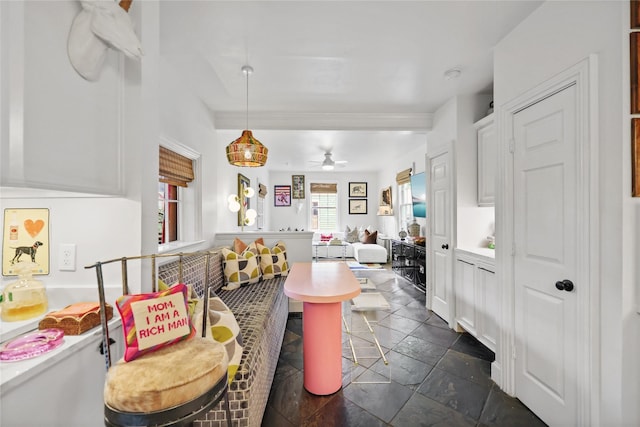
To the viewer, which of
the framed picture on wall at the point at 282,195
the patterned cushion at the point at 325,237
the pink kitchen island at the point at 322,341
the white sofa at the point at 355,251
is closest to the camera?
the pink kitchen island at the point at 322,341

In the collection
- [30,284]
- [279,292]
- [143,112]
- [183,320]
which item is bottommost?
[279,292]

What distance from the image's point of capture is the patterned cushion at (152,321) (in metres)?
0.93

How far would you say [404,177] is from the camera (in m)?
6.07

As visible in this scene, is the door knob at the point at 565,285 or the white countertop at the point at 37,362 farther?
the door knob at the point at 565,285

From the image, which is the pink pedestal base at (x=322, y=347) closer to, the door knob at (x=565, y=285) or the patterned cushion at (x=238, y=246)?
the door knob at (x=565, y=285)

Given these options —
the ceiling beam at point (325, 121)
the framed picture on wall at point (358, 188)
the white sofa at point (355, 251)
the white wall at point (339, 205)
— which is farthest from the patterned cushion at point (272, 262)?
the framed picture on wall at point (358, 188)

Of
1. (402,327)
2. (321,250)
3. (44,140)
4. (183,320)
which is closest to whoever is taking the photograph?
(44,140)

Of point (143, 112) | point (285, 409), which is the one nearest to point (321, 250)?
point (285, 409)

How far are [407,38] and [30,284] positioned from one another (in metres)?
2.59

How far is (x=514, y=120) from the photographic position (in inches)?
74.0

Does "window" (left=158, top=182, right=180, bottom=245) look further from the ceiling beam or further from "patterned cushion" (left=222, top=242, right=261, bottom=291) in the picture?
the ceiling beam

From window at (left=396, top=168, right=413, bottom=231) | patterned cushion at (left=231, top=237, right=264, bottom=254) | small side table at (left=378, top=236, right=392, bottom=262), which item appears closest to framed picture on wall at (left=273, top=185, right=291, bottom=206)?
small side table at (left=378, top=236, right=392, bottom=262)

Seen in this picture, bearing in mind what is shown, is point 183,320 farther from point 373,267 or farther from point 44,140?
point 373,267

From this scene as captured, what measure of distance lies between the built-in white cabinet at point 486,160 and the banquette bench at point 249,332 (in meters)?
2.38
